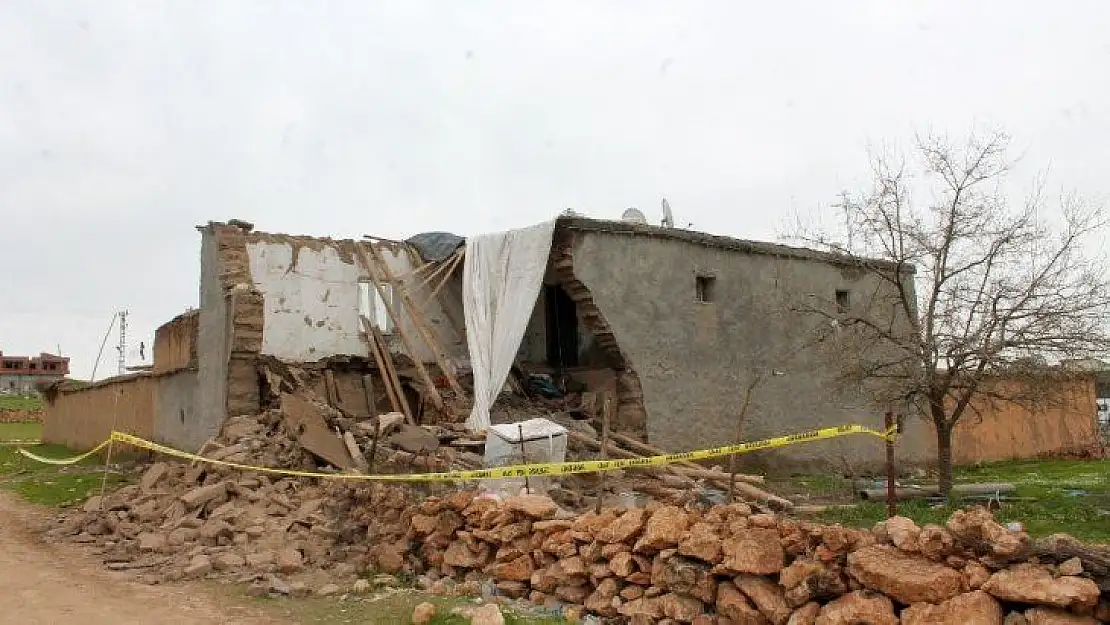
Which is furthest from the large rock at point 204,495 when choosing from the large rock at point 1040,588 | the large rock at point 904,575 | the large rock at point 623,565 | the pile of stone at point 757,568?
the large rock at point 1040,588

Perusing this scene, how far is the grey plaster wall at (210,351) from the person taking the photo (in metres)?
14.3

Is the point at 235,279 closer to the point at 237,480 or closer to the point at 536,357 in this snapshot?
the point at 237,480

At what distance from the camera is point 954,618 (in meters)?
4.71

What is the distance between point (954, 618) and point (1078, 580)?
2.11 ft

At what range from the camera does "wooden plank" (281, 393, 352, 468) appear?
11.6 meters

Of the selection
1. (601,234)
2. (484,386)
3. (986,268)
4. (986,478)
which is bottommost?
(986,478)

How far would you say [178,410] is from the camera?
16656 mm

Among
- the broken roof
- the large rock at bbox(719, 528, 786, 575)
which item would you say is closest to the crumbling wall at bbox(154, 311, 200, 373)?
the broken roof

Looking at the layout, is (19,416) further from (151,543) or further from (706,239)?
(706,239)

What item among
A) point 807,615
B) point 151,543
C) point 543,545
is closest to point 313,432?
point 151,543

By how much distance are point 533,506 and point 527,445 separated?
107 inches

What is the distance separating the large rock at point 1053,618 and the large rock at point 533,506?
435 cm

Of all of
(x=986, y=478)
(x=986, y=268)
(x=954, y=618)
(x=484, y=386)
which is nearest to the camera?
(x=954, y=618)

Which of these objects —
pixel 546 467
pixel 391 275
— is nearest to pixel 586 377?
pixel 391 275
